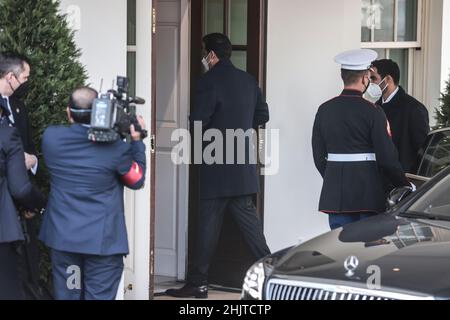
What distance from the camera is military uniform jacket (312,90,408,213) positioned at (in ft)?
22.1

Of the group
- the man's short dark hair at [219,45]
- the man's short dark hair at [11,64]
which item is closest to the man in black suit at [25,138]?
the man's short dark hair at [11,64]

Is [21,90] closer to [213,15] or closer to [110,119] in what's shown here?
[110,119]

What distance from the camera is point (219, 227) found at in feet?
26.1

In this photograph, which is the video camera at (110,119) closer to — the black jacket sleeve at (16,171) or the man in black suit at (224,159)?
the black jacket sleeve at (16,171)

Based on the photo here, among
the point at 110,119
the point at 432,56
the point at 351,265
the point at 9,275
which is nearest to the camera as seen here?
the point at 351,265

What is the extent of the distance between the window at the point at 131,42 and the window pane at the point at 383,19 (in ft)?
9.11

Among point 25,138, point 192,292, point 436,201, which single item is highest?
point 25,138

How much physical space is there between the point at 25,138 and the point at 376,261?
2.24m

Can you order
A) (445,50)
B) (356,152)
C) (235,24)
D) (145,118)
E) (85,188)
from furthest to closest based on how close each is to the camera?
(445,50), (235,24), (145,118), (356,152), (85,188)

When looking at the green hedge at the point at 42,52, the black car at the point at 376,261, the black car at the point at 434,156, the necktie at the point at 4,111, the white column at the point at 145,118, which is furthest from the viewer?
the black car at the point at 434,156

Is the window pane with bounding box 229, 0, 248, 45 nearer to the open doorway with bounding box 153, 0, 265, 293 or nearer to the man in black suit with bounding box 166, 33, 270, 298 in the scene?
the open doorway with bounding box 153, 0, 265, 293

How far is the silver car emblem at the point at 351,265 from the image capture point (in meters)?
4.89

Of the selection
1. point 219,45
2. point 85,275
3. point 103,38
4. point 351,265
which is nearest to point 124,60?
point 103,38

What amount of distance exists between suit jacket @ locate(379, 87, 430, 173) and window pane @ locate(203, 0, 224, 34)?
5.45ft
